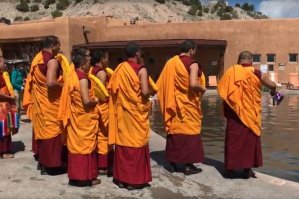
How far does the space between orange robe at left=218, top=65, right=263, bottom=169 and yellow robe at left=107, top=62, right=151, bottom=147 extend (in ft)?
3.91

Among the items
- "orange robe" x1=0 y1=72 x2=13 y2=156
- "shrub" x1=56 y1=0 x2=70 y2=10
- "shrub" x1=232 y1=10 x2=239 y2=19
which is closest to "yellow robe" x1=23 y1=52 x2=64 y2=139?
"orange robe" x1=0 y1=72 x2=13 y2=156

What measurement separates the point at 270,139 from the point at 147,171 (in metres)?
6.34

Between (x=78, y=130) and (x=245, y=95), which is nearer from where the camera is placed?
(x=78, y=130)

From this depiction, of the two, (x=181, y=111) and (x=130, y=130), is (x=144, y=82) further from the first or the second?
(x=181, y=111)

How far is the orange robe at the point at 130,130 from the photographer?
5734 mm

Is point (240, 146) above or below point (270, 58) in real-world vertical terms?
below

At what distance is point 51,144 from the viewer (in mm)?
6328

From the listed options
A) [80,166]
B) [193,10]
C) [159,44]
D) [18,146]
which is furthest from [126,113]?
[193,10]

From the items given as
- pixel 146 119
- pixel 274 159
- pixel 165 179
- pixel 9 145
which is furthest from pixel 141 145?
pixel 274 159

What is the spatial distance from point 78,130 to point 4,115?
2216mm

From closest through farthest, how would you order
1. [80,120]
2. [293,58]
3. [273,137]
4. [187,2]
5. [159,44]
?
[80,120] → [273,137] → [159,44] → [293,58] → [187,2]

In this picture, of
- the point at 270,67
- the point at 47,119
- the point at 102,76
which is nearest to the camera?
the point at 47,119

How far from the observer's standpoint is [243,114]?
6137 millimetres

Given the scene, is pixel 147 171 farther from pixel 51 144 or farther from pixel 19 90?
pixel 19 90
